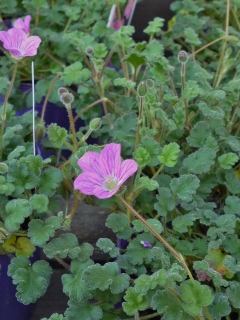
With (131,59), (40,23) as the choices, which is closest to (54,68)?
(40,23)

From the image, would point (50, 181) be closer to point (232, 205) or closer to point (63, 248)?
point (63, 248)

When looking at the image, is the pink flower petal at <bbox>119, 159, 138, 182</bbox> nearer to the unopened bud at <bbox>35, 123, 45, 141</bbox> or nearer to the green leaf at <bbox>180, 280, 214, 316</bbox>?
the green leaf at <bbox>180, 280, 214, 316</bbox>

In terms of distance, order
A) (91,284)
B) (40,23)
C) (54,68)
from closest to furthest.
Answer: (91,284), (54,68), (40,23)

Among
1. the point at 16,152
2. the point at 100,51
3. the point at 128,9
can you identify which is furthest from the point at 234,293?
the point at 128,9

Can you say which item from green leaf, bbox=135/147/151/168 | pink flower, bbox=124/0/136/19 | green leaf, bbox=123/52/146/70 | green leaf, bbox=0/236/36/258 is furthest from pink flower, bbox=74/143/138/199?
pink flower, bbox=124/0/136/19

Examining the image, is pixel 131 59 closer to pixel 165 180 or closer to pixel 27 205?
pixel 165 180

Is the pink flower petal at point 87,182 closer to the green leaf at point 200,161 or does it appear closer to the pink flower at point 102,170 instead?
the pink flower at point 102,170
